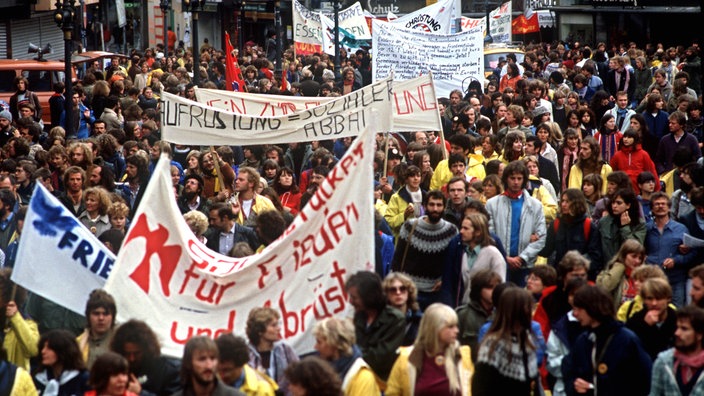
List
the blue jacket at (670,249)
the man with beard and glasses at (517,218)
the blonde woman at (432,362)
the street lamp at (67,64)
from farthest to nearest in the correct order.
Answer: the street lamp at (67,64), the man with beard and glasses at (517,218), the blue jacket at (670,249), the blonde woman at (432,362)

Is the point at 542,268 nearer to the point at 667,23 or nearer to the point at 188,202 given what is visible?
the point at 188,202

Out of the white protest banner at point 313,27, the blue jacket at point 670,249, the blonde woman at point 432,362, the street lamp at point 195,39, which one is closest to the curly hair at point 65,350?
the blonde woman at point 432,362

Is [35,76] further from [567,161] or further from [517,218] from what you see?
[517,218]

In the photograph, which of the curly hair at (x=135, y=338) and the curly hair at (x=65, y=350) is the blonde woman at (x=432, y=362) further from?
the curly hair at (x=65, y=350)

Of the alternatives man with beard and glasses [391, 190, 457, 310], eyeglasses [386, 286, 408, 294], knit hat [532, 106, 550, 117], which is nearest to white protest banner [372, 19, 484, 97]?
knit hat [532, 106, 550, 117]

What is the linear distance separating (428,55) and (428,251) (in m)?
11.8

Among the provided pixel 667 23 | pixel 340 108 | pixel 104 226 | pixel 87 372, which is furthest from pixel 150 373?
pixel 667 23

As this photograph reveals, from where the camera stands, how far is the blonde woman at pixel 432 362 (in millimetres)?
6770

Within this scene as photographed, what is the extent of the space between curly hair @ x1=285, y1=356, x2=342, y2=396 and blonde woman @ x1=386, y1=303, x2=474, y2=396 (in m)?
0.77

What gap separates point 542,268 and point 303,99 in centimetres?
697

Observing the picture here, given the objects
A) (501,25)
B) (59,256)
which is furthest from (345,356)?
(501,25)

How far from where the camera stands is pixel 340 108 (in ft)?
42.5

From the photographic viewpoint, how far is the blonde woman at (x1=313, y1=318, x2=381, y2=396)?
667cm

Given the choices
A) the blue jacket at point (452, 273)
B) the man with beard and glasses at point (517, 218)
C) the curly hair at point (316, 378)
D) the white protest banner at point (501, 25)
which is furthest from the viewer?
the white protest banner at point (501, 25)
